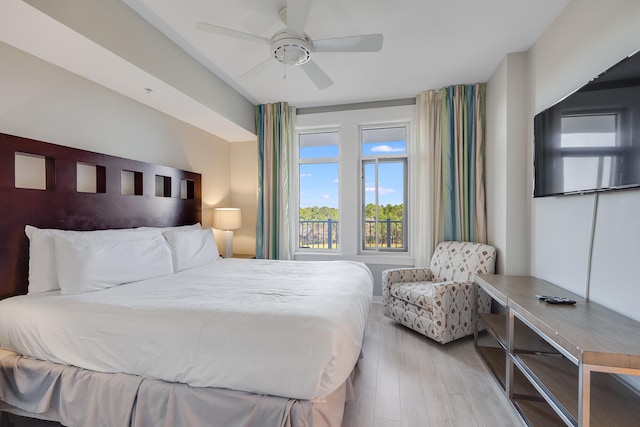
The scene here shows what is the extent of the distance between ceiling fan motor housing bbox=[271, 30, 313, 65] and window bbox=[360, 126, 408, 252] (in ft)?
6.88

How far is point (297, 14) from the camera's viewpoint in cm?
181

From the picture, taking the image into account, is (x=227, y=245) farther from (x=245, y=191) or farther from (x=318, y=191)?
(x=318, y=191)

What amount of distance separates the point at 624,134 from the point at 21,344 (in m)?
3.52

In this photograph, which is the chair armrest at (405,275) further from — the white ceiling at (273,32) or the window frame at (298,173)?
the white ceiling at (273,32)

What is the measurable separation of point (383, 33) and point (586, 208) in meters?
2.03

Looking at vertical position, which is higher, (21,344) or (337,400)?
(21,344)

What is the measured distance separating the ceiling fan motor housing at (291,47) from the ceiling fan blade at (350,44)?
69 millimetres

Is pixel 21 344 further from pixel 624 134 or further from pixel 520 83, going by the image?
pixel 520 83

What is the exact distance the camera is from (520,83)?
2.75 m

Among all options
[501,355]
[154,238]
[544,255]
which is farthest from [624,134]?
[154,238]

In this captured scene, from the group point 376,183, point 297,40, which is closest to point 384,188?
point 376,183

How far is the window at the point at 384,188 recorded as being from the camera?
4.04m

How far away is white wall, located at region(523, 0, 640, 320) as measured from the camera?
1567 mm

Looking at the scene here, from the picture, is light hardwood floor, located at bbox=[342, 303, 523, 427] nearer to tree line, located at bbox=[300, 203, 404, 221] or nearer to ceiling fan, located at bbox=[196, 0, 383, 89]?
tree line, located at bbox=[300, 203, 404, 221]
